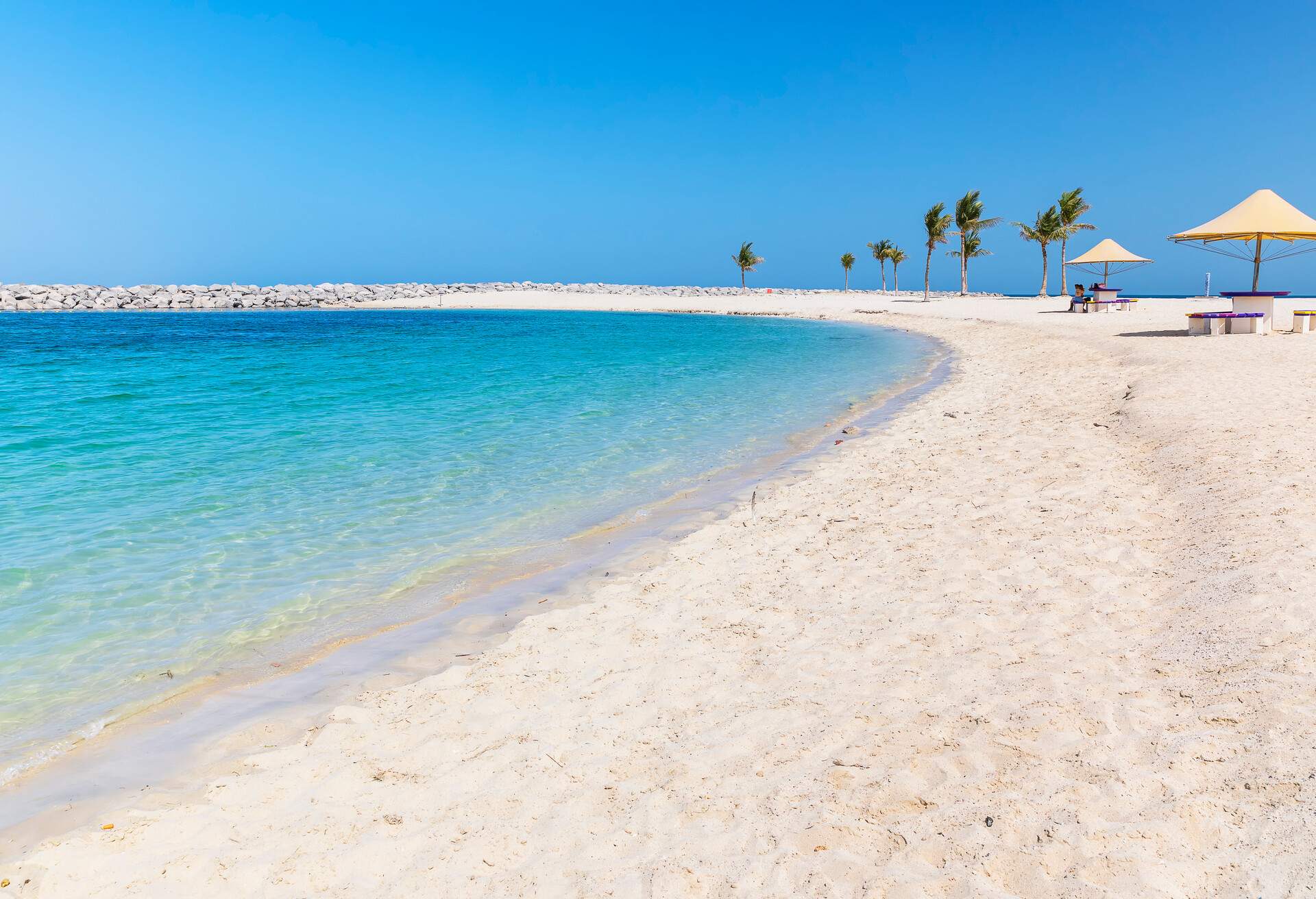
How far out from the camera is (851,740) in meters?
3.38

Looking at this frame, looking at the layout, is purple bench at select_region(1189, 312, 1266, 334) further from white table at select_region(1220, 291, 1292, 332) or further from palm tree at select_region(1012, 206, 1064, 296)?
palm tree at select_region(1012, 206, 1064, 296)

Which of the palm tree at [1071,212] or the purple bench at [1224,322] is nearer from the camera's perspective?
the purple bench at [1224,322]

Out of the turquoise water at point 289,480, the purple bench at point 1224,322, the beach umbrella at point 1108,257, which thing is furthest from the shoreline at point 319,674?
the beach umbrella at point 1108,257

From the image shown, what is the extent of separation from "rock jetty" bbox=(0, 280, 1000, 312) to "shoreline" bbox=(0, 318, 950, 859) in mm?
67079

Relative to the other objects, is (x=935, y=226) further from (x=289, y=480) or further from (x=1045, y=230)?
(x=289, y=480)

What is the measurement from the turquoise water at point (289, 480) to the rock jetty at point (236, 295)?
4787 cm

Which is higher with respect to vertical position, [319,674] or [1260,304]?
[1260,304]

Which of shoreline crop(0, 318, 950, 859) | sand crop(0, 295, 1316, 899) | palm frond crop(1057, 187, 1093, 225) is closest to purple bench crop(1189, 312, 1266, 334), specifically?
sand crop(0, 295, 1316, 899)

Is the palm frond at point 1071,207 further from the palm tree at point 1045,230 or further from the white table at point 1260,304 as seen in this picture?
the white table at point 1260,304

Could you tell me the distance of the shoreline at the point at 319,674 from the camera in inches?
143

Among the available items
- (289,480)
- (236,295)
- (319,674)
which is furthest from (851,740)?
(236,295)

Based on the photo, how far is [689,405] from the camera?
49.8 feet

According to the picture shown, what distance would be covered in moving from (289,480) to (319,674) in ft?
17.7

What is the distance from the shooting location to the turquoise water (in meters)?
5.24
